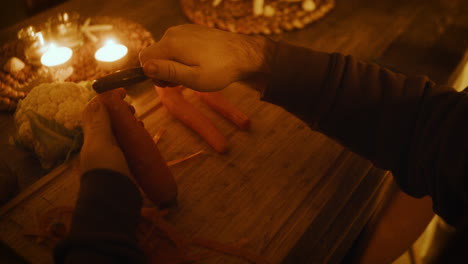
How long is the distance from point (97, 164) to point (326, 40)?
3.17 ft

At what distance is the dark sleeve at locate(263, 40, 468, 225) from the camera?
0.59 metres

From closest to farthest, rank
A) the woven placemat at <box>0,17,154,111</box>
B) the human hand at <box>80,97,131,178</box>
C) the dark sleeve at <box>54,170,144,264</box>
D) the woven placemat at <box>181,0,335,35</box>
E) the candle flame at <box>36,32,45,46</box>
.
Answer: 1. the dark sleeve at <box>54,170,144,264</box>
2. the human hand at <box>80,97,131,178</box>
3. the woven placemat at <box>0,17,154,111</box>
4. the candle flame at <box>36,32,45,46</box>
5. the woven placemat at <box>181,0,335,35</box>

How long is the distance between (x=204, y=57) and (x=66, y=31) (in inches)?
29.3

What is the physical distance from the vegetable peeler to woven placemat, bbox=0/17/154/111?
0.40 meters

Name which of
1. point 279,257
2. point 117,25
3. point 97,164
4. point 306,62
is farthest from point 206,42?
point 117,25

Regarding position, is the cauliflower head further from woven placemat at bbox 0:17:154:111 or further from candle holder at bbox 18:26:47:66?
candle holder at bbox 18:26:47:66

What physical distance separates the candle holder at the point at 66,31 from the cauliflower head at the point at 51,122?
33 cm

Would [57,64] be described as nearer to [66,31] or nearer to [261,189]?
[66,31]

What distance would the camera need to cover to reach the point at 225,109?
0.93 metres

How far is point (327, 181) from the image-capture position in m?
0.80

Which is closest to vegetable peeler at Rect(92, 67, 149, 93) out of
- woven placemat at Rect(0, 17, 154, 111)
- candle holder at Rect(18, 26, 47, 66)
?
woven placemat at Rect(0, 17, 154, 111)

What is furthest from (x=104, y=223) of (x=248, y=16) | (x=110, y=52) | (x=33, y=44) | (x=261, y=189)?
(x=248, y=16)

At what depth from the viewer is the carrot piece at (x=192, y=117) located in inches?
33.4

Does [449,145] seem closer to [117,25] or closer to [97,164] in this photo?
[97,164]
